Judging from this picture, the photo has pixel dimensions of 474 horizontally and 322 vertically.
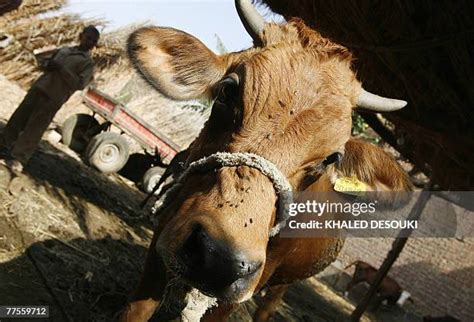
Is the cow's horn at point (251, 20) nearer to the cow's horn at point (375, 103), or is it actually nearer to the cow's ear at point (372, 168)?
the cow's horn at point (375, 103)

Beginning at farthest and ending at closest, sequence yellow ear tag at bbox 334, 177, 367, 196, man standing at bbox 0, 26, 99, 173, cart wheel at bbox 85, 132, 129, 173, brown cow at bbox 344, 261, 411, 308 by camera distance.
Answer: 1. brown cow at bbox 344, 261, 411, 308
2. cart wheel at bbox 85, 132, 129, 173
3. man standing at bbox 0, 26, 99, 173
4. yellow ear tag at bbox 334, 177, 367, 196

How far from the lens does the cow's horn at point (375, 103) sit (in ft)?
8.51

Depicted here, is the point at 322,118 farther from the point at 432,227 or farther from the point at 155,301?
the point at 432,227

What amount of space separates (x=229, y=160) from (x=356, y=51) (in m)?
1.43

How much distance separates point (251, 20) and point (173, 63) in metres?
0.48

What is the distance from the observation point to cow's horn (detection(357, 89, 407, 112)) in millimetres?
2595

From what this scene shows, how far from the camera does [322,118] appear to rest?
217 centimetres

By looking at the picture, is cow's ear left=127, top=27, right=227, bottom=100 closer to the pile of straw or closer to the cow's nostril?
the cow's nostril

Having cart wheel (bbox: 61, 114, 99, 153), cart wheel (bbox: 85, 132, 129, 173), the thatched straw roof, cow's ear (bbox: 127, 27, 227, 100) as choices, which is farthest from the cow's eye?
cart wheel (bbox: 61, 114, 99, 153)

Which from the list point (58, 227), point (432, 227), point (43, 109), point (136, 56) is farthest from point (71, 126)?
point (432, 227)

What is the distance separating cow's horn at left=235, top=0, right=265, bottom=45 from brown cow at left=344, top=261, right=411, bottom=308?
10.6 metres

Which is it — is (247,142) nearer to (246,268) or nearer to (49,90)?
(246,268)

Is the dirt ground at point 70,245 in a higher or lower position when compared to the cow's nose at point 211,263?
lower

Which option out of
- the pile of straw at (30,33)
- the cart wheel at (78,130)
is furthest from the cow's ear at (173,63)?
the pile of straw at (30,33)
